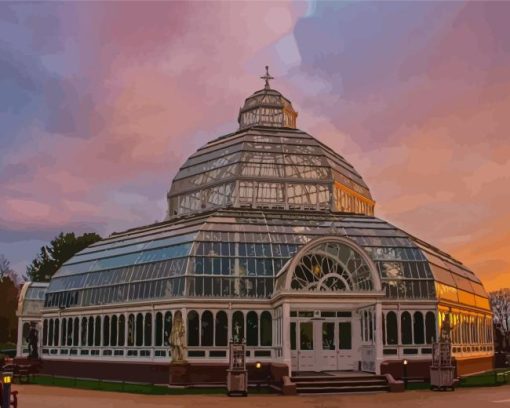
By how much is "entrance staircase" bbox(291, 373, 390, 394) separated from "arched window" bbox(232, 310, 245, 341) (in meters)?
4.14

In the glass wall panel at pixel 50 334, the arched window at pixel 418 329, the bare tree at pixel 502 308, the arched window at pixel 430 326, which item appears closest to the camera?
the arched window at pixel 418 329

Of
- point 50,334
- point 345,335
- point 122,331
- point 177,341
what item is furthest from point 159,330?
point 50,334

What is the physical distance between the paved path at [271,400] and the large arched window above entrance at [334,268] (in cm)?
638

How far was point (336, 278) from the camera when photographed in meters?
37.0

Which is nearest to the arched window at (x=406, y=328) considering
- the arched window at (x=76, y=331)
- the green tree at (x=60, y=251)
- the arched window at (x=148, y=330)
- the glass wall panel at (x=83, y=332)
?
the arched window at (x=148, y=330)

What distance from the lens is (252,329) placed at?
3697 centimetres

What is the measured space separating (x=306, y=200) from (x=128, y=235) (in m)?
12.6

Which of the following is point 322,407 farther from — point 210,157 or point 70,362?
point 210,157

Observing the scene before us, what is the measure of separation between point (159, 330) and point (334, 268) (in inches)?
401

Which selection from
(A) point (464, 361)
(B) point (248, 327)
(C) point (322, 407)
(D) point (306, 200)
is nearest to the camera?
(C) point (322, 407)

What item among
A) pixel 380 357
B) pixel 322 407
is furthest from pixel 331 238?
pixel 322 407

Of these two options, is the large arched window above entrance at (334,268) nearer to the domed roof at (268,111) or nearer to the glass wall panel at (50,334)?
the glass wall panel at (50,334)

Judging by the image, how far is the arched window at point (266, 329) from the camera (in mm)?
37000

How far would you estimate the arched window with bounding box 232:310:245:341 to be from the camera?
36656 mm
